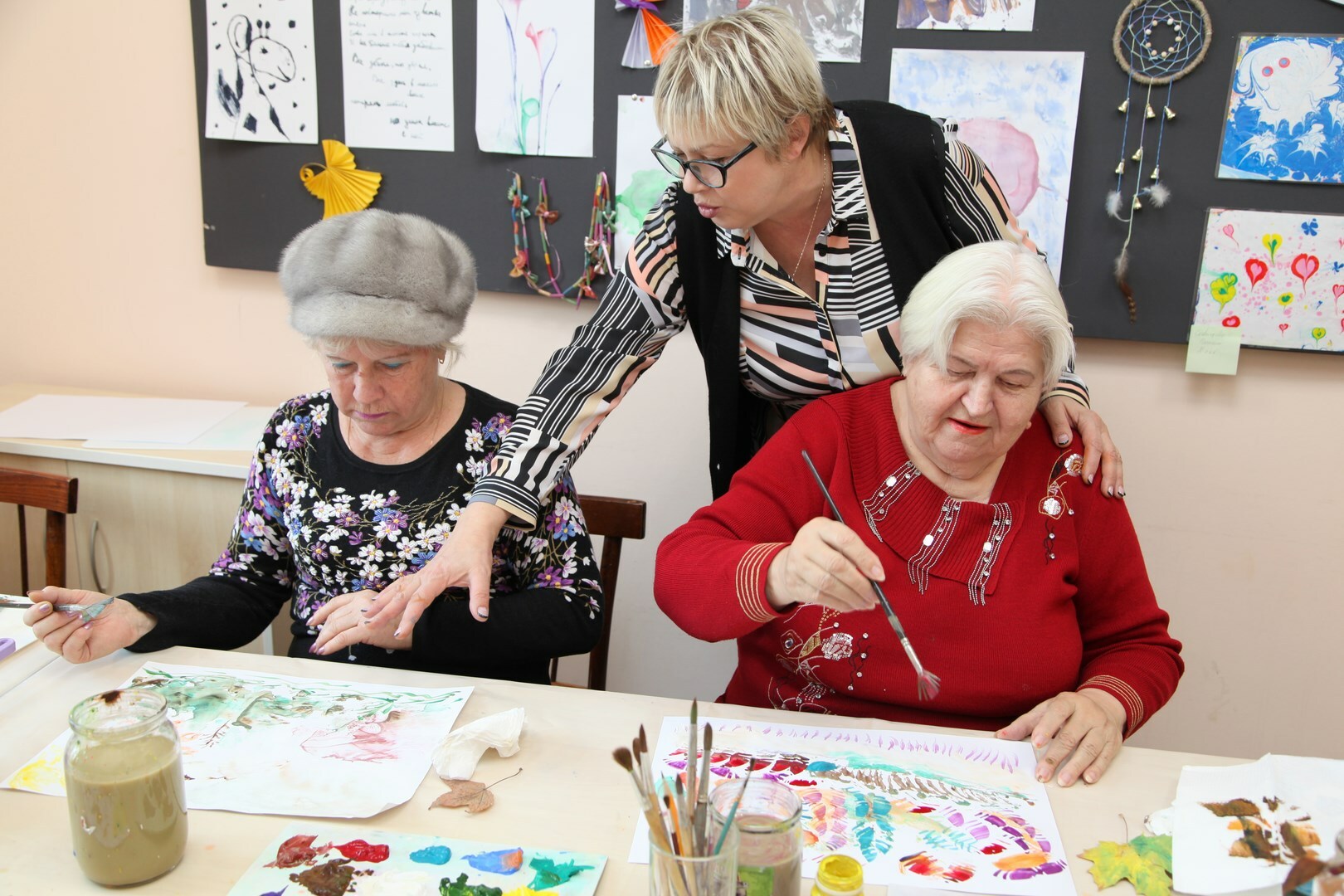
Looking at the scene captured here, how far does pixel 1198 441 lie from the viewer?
7.36 feet

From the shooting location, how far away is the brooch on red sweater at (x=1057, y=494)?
142 centimetres

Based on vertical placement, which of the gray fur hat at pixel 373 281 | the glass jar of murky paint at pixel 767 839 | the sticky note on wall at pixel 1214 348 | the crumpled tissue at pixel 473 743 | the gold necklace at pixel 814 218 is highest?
the gold necklace at pixel 814 218

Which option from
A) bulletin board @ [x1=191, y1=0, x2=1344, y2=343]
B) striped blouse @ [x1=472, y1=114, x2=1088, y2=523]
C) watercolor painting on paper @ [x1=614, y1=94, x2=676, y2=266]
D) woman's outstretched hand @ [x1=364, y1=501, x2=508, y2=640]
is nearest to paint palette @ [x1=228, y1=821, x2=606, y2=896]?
woman's outstretched hand @ [x1=364, y1=501, x2=508, y2=640]

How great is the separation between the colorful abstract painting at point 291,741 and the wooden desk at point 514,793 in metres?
0.02

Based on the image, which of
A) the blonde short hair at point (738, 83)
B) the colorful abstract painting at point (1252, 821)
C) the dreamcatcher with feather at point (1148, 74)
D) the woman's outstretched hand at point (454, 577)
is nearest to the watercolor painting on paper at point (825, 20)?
the dreamcatcher with feather at point (1148, 74)

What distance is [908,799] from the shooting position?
1118mm

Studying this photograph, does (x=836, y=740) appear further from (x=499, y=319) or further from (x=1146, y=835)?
(x=499, y=319)

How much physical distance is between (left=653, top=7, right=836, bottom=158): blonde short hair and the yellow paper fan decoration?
1.30 m

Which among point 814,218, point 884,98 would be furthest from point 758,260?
point 884,98

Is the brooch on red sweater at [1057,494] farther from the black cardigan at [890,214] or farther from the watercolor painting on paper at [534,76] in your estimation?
the watercolor painting on paper at [534,76]

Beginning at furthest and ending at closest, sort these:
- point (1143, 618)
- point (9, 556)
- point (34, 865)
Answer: point (9, 556) → point (1143, 618) → point (34, 865)

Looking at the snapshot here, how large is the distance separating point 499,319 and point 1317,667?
2098mm

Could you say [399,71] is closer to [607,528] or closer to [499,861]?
[607,528]

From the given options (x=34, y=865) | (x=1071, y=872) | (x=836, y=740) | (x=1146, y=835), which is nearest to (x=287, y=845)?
(x=34, y=865)
